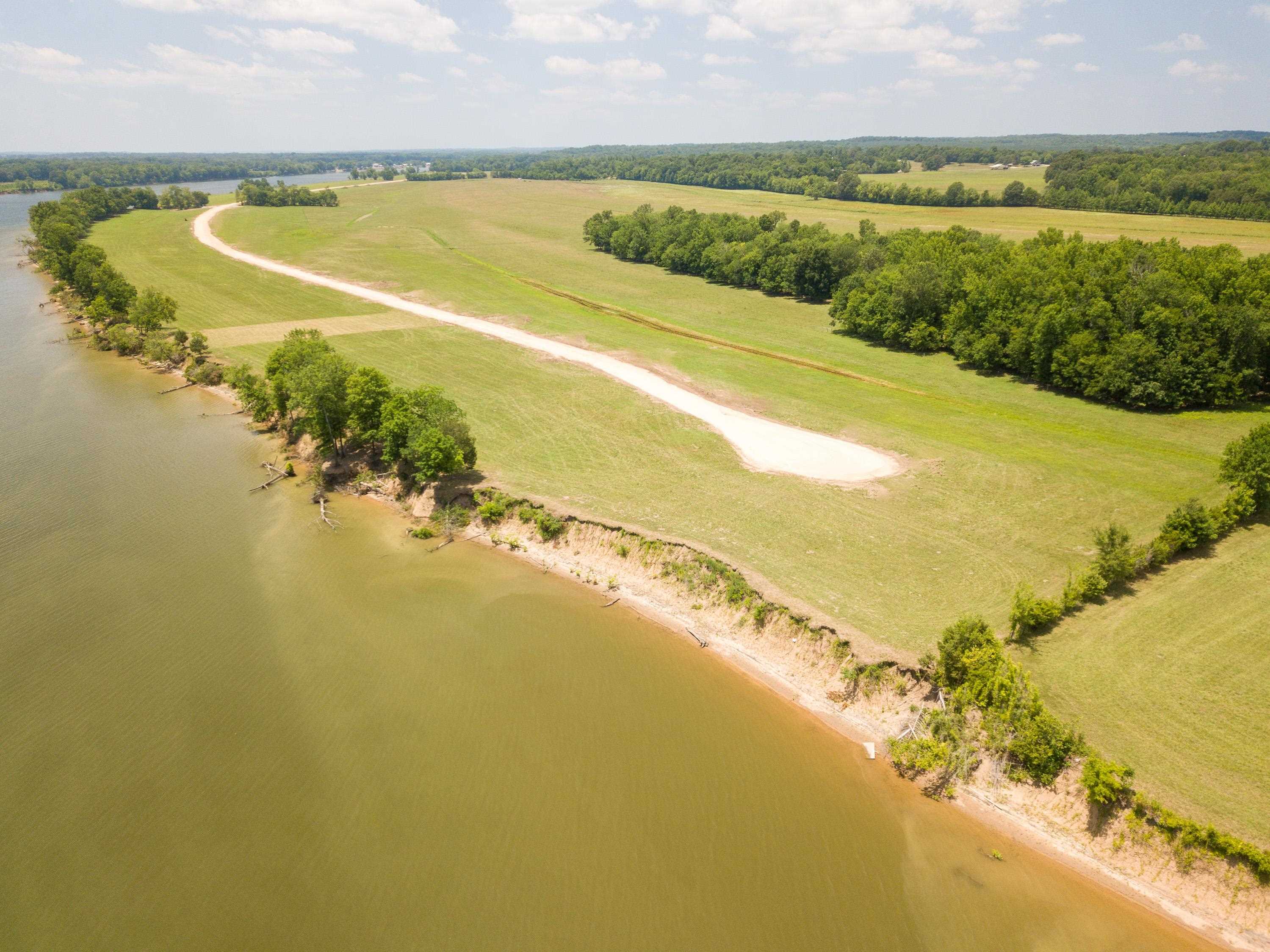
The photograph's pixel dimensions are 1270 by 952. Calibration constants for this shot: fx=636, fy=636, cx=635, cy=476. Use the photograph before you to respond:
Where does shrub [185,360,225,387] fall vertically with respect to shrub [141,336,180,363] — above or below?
below

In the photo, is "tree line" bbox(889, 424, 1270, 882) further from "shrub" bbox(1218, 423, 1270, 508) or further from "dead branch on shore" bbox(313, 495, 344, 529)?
"dead branch on shore" bbox(313, 495, 344, 529)

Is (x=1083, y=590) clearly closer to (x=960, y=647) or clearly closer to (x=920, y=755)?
(x=960, y=647)

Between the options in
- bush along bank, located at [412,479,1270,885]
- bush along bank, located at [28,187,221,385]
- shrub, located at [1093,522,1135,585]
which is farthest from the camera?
bush along bank, located at [28,187,221,385]

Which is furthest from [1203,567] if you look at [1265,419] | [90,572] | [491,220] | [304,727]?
[491,220]

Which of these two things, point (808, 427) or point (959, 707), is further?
point (808, 427)

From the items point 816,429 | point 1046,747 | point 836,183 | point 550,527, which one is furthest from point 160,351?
point 836,183

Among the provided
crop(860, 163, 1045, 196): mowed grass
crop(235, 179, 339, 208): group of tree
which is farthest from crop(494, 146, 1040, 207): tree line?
crop(235, 179, 339, 208): group of tree
